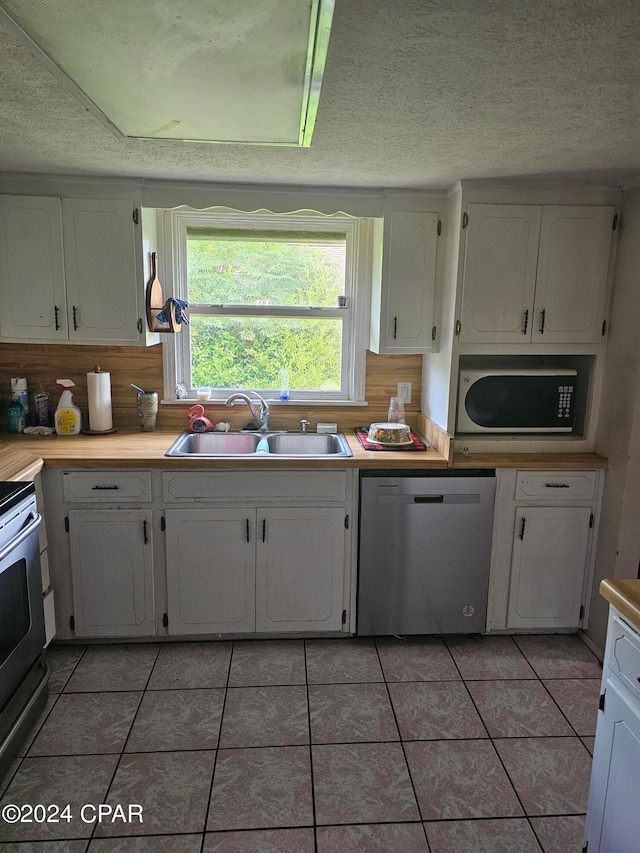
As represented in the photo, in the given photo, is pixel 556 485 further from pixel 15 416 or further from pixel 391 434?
pixel 15 416

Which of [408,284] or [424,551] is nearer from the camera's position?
[424,551]

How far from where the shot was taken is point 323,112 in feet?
5.49

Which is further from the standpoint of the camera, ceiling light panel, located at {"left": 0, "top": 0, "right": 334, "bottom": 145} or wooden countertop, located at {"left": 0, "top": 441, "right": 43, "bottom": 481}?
wooden countertop, located at {"left": 0, "top": 441, "right": 43, "bottom": 481}

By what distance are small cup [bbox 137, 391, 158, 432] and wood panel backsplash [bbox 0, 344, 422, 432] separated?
0.27 feet

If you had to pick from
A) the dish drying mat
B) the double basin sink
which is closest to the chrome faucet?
the double basin sink

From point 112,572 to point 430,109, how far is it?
224 cm

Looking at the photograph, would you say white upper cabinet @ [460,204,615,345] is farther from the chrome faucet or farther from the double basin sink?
the chrome faucet

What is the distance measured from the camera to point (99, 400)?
2969 millimetres

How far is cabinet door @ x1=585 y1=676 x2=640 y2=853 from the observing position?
1.33 metres

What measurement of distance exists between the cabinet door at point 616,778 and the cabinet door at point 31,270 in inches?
104

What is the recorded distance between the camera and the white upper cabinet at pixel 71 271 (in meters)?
2.68

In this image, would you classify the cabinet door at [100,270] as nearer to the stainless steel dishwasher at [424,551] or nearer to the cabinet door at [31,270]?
the cabinet door at [31,270]

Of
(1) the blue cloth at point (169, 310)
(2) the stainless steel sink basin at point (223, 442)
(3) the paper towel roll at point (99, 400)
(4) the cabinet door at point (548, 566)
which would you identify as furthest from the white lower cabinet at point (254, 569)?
(1) the blue cloth at point (169, 310)

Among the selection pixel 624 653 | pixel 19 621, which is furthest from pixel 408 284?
pixel 19 621
